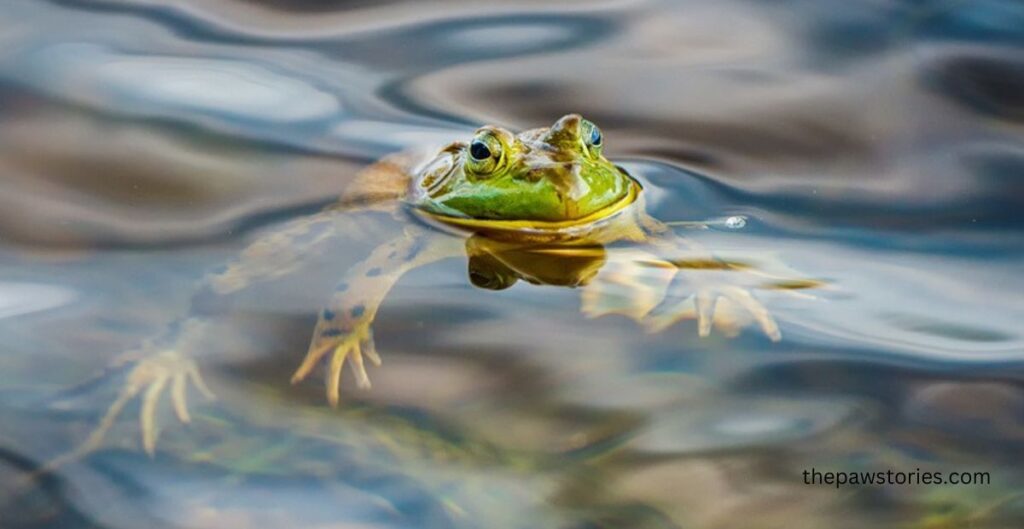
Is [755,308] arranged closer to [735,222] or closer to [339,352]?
[735,222]

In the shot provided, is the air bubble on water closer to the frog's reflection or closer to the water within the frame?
the water

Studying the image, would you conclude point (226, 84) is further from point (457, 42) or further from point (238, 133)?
point (457, 42)

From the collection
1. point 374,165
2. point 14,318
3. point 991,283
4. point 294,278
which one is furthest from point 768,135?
point 14,318

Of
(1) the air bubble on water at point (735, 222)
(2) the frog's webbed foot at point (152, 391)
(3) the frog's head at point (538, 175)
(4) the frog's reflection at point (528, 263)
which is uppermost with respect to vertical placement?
(3) the frog's head at point (538, 175)

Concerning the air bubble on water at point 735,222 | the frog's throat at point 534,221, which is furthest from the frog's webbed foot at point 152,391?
the air bubble on water at point 735,222

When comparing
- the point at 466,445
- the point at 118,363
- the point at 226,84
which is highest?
the point at 226,84

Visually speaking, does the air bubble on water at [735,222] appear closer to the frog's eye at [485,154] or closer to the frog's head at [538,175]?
the frog's head at [538,175]
